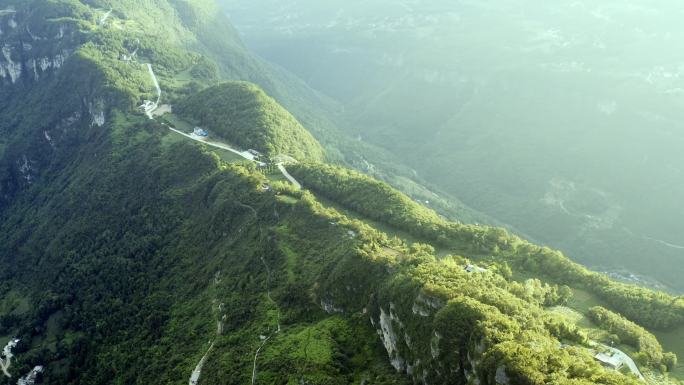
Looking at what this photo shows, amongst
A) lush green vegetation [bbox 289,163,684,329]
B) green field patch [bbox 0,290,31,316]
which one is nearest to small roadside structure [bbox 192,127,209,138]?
lush green vegetation [bbox 289,163,684,329]

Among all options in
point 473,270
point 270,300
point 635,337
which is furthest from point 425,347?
point 270,300

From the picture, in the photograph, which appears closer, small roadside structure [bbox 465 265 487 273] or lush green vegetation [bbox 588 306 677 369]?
lush green vegetation [bbox 588 306 677 369]

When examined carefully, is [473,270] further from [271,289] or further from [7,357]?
[7,357]

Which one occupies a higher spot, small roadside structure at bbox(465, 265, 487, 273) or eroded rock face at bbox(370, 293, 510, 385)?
eroded rock face at bbox(370, 293, 510, 385)

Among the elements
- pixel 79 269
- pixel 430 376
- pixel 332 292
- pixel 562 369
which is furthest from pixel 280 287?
pixel 79 269

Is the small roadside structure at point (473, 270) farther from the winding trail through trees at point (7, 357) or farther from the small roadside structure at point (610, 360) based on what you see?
the winding trail through trees at point (7, 357)

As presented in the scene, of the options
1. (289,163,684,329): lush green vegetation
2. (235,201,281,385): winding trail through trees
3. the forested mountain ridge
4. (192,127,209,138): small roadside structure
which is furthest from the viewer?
(192,127,209,138): small roadside structure

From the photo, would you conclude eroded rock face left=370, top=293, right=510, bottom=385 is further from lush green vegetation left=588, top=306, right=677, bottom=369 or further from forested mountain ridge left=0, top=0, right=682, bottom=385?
lush green vegetation left=588, top=306, right=677, bottom=369

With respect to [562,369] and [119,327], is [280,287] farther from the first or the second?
[562,369]
